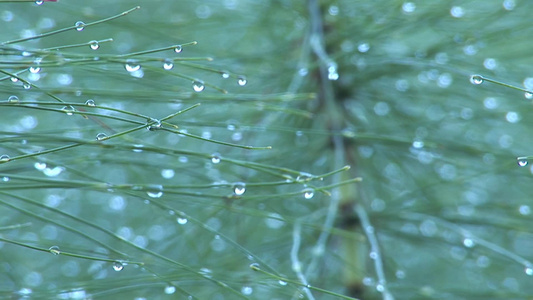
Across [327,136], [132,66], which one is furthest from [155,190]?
[327,136]

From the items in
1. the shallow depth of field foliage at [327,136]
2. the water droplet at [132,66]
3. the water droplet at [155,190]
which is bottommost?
the water droplet at [155,190]

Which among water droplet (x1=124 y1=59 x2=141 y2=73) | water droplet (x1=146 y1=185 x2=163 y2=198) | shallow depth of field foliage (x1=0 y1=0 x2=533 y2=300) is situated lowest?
water droplet (x1=146 y1=185 x2=163 y2=198)

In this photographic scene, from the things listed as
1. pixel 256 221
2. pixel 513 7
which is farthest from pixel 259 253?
pixel 513 7

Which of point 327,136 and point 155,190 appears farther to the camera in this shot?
point 327,136

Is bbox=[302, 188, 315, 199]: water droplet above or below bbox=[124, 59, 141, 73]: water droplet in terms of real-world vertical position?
below

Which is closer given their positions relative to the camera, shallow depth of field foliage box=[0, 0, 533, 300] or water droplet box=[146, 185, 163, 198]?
water droplet box=[146, 185, 163, 198]

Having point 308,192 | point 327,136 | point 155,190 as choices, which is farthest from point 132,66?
point 327,136

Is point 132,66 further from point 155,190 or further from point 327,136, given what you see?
point 327,136

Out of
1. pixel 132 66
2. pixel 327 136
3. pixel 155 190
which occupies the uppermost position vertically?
pixel 327 136

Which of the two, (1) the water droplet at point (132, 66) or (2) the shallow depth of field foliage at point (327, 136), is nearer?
(1) the water droplet at point (132, 66)

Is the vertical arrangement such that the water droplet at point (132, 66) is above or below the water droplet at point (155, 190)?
above

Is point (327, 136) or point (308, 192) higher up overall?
point (327, 136)
